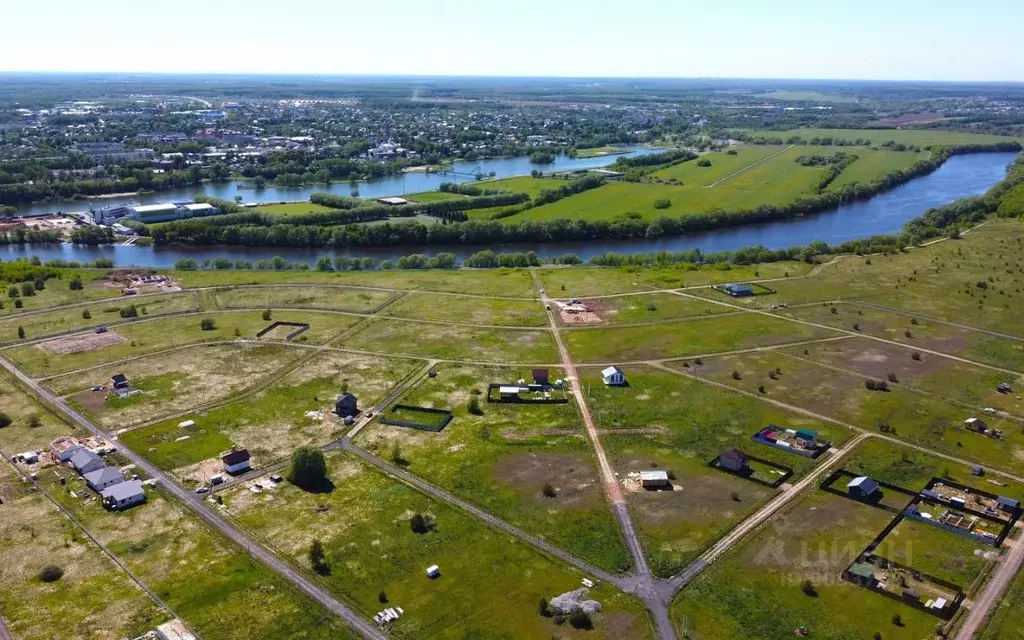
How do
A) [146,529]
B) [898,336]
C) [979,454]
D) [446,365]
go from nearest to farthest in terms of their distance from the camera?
[146,529], [979,454], [446,365], [898,336]

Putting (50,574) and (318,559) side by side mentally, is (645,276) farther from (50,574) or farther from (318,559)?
(50,574)

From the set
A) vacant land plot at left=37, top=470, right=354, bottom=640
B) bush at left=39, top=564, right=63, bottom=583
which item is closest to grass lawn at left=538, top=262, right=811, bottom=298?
vacant land plot at left=37, top=470, right=354, bottom=640

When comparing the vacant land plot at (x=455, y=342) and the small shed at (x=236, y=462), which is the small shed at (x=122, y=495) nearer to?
the small shed at (x=236, y=462)

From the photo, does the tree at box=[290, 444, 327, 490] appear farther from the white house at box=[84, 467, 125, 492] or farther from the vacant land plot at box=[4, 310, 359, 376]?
the vacant land plot at box=[4, 310, 359, 376]

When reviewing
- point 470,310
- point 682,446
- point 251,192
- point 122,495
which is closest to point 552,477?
point 682,446

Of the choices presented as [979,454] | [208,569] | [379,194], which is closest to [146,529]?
[208,569]

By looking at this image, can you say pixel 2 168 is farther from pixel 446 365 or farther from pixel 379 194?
pixel 446 365
